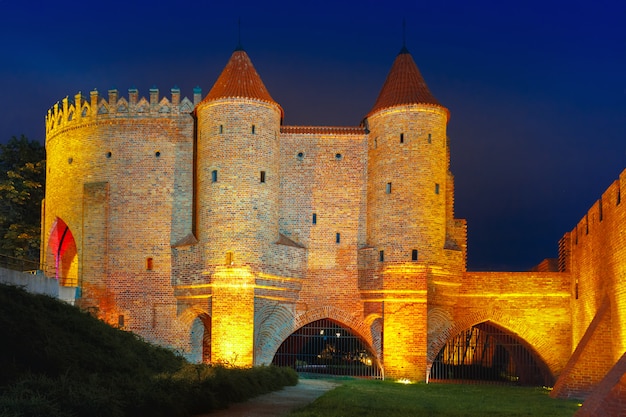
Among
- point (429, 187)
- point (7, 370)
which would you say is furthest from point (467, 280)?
point (7, 370)

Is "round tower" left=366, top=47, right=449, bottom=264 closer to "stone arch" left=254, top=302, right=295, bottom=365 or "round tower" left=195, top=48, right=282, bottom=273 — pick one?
"round tower" left=195, top=48, right=282, bottom=273

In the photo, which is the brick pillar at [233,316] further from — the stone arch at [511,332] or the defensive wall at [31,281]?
the stone arch at [511,332]

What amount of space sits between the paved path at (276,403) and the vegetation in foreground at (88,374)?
0.28 metres

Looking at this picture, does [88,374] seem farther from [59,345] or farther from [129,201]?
[129,201]

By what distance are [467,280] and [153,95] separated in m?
14.5

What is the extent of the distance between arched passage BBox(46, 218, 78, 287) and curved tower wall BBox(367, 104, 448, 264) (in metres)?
13.2

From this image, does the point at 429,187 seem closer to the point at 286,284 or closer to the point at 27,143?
the point at 286,284

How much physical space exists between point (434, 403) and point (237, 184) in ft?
41.9

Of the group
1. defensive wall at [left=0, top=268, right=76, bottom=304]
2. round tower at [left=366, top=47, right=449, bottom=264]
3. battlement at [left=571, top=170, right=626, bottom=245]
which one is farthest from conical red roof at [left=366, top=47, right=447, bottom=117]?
defensive wall at [left=0, top=268, right=76, bottom=304]

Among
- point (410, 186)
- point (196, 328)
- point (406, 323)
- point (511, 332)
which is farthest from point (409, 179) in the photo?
point (196, 328)

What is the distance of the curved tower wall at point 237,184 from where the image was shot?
29.0 m

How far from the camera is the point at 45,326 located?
17.5m

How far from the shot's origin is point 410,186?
2988cm

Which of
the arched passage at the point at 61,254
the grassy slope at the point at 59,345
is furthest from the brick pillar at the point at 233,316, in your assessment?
the arched passage at the point at 61,254
